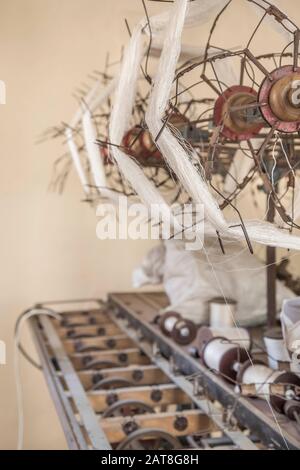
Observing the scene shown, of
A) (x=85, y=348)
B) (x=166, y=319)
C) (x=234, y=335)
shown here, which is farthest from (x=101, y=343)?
(x=234, y=335)

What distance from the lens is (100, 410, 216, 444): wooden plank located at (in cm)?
162

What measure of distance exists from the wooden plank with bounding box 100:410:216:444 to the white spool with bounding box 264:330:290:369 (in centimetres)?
28

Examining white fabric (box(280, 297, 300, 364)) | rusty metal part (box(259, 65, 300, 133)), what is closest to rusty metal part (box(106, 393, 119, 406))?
white fabric (box(280, 297, 300, 364))

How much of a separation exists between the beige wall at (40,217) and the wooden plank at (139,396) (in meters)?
2.06

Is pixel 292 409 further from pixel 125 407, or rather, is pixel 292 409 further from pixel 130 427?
pixel 125 407

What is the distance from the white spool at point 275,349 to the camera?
5.48ft

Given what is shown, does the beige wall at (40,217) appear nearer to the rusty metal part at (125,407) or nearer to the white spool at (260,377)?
the rusty metal part at (125,407)

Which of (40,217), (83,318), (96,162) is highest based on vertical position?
(96,162)

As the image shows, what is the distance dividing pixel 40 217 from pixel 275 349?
8.40ft

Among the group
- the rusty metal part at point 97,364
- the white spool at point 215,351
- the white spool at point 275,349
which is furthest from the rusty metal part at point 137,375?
the white spool at point 275,349

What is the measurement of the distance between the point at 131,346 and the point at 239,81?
1.62 m

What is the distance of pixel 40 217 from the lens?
3.92 meters
